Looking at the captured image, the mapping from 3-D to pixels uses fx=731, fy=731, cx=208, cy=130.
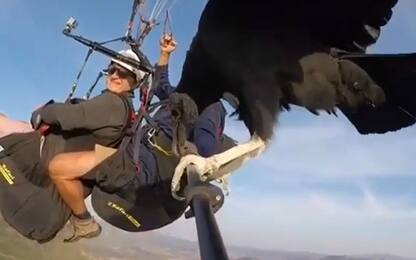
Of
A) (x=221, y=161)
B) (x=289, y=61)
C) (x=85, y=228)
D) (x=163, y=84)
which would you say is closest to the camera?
(x=221, y=161)

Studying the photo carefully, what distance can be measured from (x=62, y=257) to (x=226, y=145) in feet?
661

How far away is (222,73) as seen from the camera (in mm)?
5273

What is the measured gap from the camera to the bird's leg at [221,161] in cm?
452

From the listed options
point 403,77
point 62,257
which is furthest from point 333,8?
point 62,257

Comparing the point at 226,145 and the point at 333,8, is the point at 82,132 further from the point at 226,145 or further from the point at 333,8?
the point at 333,8

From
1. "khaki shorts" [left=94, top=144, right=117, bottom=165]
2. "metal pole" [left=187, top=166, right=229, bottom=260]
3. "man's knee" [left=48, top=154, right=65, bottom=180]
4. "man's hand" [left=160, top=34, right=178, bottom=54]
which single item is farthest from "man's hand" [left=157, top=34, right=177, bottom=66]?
"metal pole" [left=187, top=166, right=229, bottom=260]

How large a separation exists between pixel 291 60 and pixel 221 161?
97cm

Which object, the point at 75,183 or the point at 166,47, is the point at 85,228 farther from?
the point at 166,47

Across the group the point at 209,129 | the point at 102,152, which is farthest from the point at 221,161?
the point at 102,152

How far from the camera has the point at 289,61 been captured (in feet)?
17.2

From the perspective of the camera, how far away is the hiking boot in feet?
17.9

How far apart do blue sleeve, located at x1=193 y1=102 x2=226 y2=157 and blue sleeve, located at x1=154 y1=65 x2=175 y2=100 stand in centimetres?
36

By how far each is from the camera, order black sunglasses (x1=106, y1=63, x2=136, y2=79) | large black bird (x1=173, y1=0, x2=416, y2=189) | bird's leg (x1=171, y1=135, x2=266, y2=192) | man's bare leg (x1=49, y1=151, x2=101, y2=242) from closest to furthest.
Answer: bird's leg (x1=171, y1=135, x2=266, y2=192) < large black bird (x1=173, y1=0, x2=416, y2=189) < man's bare leg (x1=49, y1=151, x2=101, y2=242) < black sunglasses (x1=106, y1=63, x2=136, y2=79)

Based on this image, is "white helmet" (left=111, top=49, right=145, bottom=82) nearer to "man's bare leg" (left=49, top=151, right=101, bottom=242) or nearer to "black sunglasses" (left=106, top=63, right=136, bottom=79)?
"black sunglasses" (left=106, top=63, right=136, bottom=79)
